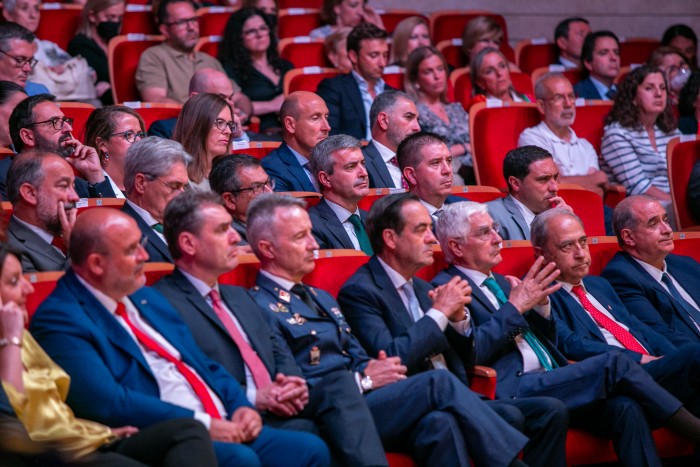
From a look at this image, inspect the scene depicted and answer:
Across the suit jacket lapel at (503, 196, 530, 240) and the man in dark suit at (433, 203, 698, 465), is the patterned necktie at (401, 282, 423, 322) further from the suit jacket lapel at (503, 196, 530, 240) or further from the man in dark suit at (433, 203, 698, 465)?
the suit jacket lapel at (503, 196, 530, 240)

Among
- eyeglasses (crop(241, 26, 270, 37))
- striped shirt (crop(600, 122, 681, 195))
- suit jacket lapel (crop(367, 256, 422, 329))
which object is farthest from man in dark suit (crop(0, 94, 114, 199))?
striped shirt (crop(600, 122, 681, 195))

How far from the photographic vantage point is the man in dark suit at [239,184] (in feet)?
9.40

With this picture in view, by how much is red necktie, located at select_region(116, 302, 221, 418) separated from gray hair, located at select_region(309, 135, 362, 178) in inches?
42.1

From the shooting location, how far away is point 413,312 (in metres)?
2.64

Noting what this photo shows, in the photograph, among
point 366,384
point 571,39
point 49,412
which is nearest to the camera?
point 49,412

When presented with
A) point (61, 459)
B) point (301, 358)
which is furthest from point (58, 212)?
point (61, 459)

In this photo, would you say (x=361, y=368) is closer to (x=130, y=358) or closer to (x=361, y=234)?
(x=130, y=358)

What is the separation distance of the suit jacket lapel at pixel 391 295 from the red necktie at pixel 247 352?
42 centimetres

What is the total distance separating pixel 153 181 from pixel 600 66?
2.57 meters

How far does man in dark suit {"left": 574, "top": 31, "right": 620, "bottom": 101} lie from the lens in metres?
4.70

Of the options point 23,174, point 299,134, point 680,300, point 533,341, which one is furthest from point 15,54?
point 680,300

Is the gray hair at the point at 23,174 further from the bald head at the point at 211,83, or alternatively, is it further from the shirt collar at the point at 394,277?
the bald head at the point at 211,83

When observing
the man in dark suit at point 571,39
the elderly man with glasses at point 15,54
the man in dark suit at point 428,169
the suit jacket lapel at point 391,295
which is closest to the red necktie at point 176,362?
the suit jacket lapel at point 391,295

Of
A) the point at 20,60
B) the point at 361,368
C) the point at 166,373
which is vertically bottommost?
the point at 361,368
